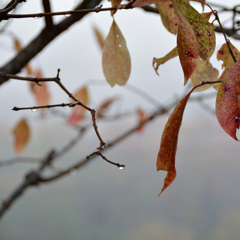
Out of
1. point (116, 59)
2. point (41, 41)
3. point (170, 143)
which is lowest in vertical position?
point (170, 143)

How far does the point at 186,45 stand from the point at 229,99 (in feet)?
0.18

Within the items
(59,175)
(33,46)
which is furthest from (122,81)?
(59,175)

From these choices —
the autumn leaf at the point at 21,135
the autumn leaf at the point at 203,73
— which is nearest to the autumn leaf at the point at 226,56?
the autumn leaf at the point at 203,73

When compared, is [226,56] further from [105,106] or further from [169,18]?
[105,106]

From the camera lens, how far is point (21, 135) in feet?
3.11

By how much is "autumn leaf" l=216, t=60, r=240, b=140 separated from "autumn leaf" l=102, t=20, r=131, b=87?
14 centimetres

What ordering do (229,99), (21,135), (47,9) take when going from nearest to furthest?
(229,99), (47,9), (21,135)

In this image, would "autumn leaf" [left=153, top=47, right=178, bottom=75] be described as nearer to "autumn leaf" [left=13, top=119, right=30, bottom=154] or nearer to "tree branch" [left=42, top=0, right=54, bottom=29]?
"tree branch" [left=42, top=0, right=54, bottom=29]

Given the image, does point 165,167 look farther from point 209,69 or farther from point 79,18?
point 79,18

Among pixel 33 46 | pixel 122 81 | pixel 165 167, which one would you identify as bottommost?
pixel 165 167

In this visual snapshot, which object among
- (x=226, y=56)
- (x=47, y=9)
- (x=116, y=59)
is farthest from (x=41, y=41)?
(x=226, y=56)

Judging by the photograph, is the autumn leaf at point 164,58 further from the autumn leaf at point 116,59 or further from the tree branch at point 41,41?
the tree branch at point 41,41

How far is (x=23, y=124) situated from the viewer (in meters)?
0.96

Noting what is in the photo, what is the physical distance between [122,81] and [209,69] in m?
0.10
